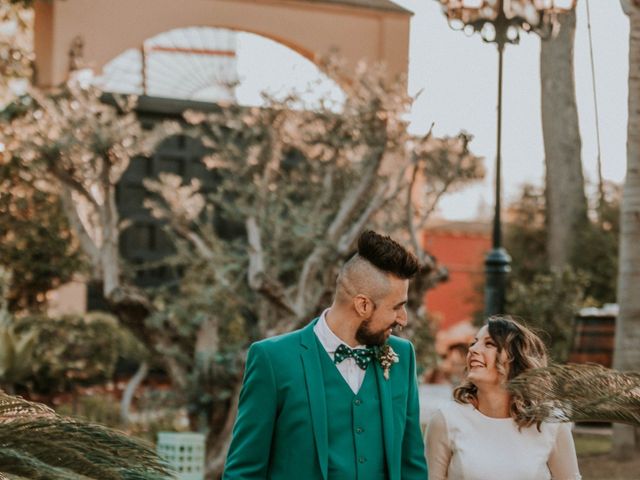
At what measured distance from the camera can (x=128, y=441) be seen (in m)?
3.48

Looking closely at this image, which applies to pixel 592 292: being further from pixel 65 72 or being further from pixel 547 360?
pixel 547 360

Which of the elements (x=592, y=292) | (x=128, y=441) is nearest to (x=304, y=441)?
(x=128, y=441)

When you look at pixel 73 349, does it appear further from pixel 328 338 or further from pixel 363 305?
pixel 363 305

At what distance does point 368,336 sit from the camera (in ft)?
14.9

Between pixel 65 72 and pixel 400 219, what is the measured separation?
16.4ft

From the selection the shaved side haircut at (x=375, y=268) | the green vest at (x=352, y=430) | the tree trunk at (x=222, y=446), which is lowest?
the tree trunk at (x=222, y=446)

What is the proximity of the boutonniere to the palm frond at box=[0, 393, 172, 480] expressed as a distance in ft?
4.21

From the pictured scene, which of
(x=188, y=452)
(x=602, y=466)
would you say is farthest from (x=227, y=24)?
(x=602, y=466)

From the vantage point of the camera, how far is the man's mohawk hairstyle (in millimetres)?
4473

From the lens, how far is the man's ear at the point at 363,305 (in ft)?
14.7

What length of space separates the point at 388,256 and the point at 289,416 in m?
0.63

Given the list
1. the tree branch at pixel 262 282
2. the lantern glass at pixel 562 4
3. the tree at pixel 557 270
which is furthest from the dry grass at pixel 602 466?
the lantern glass at pixel 562 4

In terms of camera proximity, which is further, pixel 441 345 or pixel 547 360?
pixel 441 345

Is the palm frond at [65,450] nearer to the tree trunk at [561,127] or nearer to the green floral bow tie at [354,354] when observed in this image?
the green floral bow tie at [354,354]
